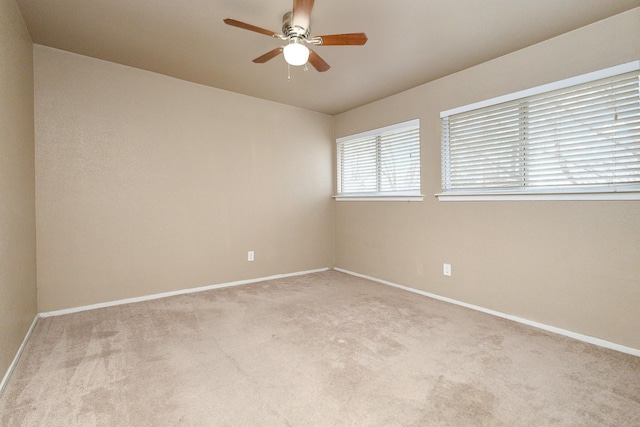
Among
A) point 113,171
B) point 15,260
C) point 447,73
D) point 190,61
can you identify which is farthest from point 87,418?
point 447,73

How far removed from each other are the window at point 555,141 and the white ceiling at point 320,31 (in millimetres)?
462

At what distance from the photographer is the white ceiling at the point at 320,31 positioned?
2082mm

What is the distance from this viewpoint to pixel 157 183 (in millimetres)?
3270

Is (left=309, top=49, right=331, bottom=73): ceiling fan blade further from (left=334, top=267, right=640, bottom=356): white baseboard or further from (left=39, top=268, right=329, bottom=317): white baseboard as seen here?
(left=39, top=268, right=329, bottom=317): white baseboard

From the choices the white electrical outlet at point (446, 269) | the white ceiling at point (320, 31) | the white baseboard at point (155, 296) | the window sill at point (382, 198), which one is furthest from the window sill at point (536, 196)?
the white baseboard at point (155, 296)

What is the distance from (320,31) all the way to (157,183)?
224 centimetres

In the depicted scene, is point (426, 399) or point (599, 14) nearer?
point (426, 399)

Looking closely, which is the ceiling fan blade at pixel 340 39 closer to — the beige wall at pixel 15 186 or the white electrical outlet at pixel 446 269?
the beige wall at pixel 15 186

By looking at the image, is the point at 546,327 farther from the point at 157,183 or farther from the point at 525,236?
the point at 157,183

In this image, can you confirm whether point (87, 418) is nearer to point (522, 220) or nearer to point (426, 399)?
point (426, 399)

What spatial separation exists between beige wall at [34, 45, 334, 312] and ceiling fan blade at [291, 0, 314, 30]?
2105mm

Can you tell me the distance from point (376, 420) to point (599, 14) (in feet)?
9.84

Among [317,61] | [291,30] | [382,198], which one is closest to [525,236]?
[382,198]

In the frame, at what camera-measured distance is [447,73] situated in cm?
313
